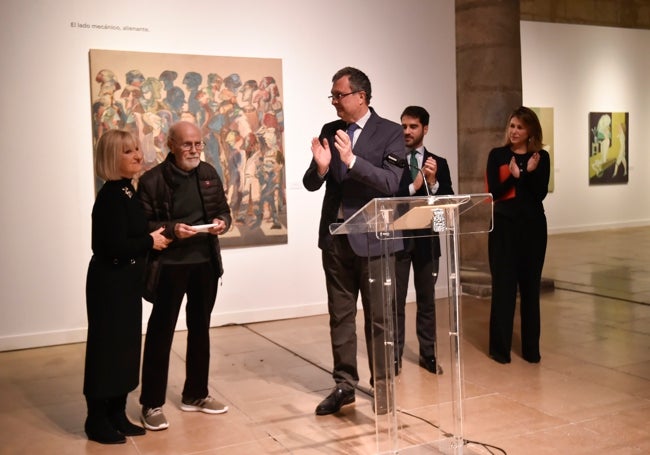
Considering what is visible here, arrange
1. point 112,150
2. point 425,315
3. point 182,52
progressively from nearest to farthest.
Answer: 1. point 425,315
2. point 112,150
3. point 182,52

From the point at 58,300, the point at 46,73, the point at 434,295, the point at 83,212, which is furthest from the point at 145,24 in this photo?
the point at 434,295

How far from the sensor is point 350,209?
5.19 metres

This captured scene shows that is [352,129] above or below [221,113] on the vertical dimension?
below

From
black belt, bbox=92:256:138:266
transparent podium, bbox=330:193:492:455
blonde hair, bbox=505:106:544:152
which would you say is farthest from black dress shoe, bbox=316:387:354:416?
blonde hair, bbox=505:106:544:152

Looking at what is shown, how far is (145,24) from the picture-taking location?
7.96 meters

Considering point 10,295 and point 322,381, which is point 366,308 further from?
point 10,295

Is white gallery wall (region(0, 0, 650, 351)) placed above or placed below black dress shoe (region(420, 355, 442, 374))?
above

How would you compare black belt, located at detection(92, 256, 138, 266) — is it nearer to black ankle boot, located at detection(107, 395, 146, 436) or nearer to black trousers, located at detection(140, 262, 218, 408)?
black trousers, located at detection(140, 262, 218, 408)

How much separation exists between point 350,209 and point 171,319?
1.34m

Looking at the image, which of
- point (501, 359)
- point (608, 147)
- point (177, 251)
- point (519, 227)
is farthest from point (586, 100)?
point (177, 251)

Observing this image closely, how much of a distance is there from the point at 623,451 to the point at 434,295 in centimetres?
146

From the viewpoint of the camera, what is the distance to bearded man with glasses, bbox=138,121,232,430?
5.15 m

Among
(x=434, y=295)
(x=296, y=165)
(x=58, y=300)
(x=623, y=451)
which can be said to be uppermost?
(x=296, y=165)

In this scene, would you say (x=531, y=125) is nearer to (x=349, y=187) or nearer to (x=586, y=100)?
(x=349, y=187)
